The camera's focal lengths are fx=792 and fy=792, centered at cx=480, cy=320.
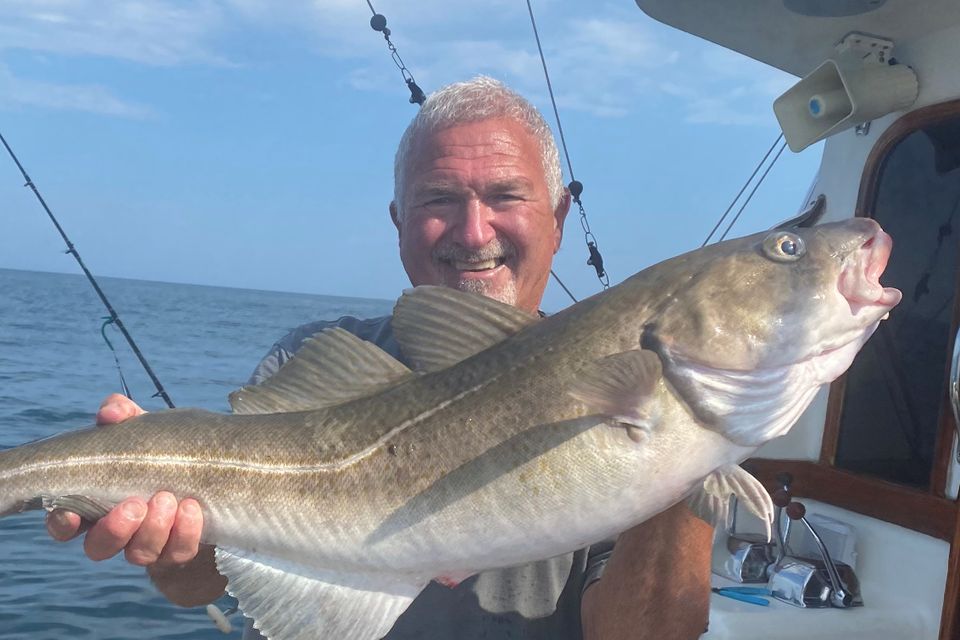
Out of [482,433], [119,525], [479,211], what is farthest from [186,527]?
[479,211]

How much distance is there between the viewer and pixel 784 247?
2.27 metres

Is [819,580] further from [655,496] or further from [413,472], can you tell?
[413,472]

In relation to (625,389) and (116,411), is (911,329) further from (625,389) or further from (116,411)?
(116,411)

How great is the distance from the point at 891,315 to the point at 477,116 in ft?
8.96

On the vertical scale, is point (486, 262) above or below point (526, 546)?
above

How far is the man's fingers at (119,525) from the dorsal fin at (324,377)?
44 cm

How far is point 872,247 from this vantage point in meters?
2.18

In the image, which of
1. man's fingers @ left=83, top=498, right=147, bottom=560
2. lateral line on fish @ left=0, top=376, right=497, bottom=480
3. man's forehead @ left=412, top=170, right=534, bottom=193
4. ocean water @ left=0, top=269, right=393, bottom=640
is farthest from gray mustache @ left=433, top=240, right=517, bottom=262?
ocean water @ left=0, top=269, right=393, bottom=640

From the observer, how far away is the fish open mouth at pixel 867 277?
7.05ft

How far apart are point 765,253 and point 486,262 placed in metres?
1.75

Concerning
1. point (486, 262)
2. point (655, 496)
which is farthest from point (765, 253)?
point (486, 262)

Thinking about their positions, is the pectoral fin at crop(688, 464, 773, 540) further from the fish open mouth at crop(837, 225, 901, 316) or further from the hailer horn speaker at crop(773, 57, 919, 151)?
the hailer horn speaker at crop(773, 57, 919, 151)

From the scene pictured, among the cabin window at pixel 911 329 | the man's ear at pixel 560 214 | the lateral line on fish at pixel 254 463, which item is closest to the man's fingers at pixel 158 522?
the lateral line on fish at pixel 254 463

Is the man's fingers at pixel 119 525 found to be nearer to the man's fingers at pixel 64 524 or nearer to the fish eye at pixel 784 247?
the man's fingers at pixel 64 524
